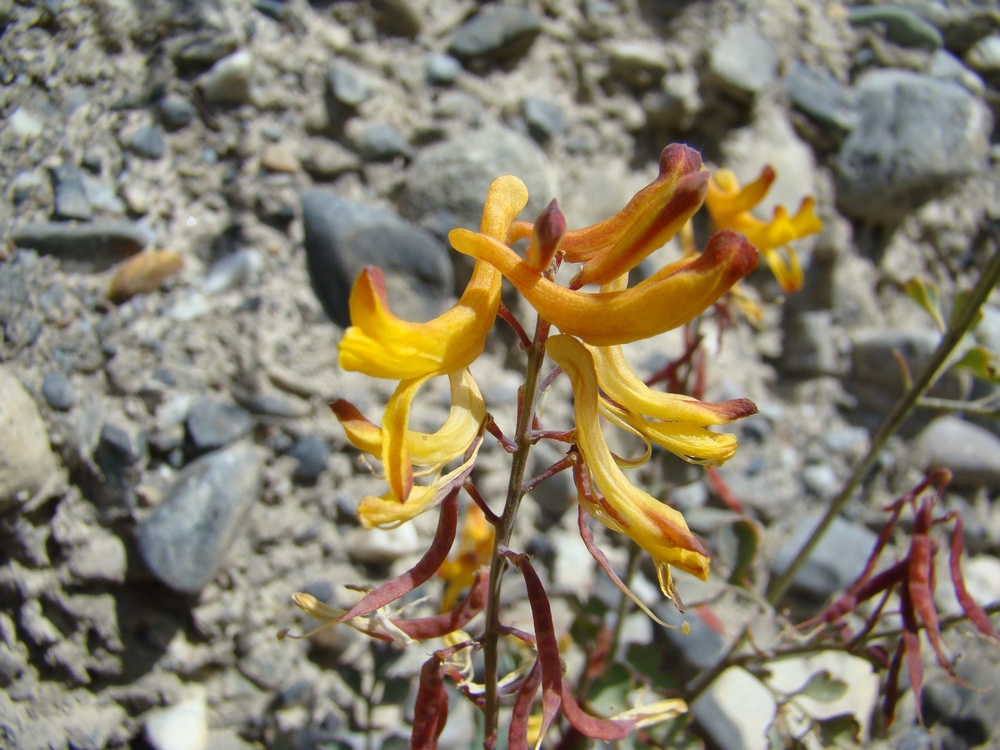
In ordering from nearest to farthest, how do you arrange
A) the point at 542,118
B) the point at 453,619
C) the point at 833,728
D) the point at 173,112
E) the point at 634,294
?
the point at 634,294, the point at 453,619, the point at 833,728, the point at 173,112, the point at 542,118

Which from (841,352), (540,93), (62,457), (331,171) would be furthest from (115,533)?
(841,352)

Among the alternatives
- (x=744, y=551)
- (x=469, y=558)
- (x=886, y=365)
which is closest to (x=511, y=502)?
(x=469, y=558)

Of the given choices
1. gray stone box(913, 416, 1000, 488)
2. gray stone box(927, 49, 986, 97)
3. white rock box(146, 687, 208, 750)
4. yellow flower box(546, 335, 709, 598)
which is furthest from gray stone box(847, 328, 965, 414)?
white rock box(146, 687, 208, 750)

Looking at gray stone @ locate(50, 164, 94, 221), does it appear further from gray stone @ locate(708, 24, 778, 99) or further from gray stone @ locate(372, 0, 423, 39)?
gray stone @ locate(708, 24, 778, 99)

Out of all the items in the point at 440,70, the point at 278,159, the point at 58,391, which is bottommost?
the point at 58,391

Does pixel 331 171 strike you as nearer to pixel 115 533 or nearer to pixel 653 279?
pixel 115 533

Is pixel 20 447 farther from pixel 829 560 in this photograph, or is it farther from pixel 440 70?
pixel 829 560
